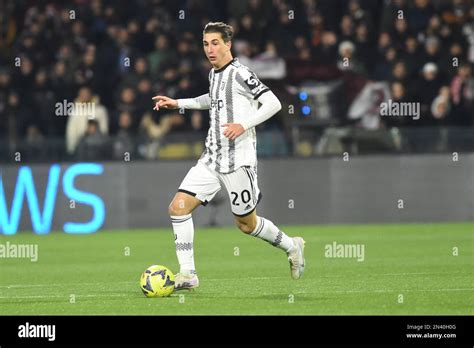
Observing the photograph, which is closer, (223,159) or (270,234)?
(223,159)

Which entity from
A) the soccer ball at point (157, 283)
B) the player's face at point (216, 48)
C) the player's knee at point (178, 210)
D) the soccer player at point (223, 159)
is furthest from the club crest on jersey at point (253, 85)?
the soccer ball at point (157, 283)

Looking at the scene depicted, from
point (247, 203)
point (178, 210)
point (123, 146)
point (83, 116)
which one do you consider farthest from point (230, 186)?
point (83, 116)

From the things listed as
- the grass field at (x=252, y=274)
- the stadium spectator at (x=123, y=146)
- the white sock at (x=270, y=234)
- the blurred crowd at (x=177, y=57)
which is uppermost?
the blurred crowd at (x=177, y=57)

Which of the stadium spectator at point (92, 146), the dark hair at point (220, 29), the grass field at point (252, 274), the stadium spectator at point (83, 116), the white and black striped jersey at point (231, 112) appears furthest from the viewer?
the stadium spectator at point (83, 116)

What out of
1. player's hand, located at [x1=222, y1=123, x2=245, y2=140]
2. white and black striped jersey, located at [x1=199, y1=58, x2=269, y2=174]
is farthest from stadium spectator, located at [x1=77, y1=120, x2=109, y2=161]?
player's hand, located at [x1=222, y1=123, x2=245, y2=140]

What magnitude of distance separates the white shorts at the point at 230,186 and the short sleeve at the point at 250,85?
2.35ft

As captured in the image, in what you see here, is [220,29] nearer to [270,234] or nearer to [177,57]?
[270,234]

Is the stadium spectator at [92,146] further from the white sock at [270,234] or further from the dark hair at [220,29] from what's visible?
the dark hair at [220,29]

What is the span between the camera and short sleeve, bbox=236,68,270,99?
12.1 metres

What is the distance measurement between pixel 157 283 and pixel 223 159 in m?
1.32

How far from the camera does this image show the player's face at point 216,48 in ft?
39.8

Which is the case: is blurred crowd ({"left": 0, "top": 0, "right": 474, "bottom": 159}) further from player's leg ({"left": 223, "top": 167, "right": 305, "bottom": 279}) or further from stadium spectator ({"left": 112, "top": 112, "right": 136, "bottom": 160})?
player's leg ({"left": 223, "top": 167, "right": 305, "bottom": 279})

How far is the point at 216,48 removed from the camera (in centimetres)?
1214

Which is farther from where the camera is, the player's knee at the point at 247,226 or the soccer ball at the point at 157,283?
the player's knee at the point at 247,226
